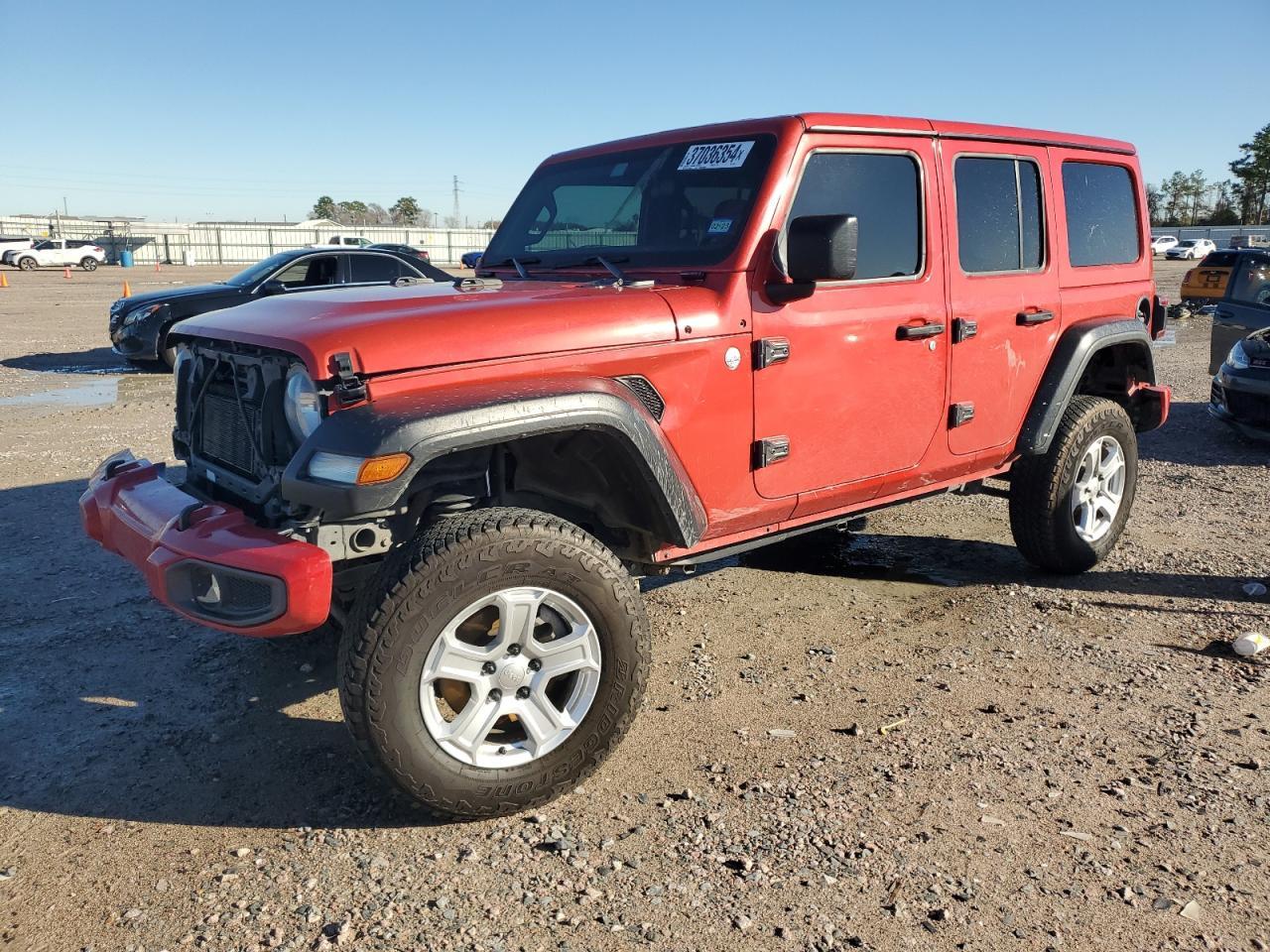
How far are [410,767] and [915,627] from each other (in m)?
2.66

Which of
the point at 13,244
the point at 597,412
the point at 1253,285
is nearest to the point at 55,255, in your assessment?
the point at 13,244

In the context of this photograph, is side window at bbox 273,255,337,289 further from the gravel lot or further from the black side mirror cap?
the black side mirror cap

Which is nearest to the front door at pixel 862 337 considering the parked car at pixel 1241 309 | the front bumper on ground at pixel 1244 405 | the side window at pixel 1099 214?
the side window at pixel 1099 214

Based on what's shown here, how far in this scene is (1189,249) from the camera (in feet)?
170

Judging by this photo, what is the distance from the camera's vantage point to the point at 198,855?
9.61ft

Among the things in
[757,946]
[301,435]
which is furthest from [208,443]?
[757,946]

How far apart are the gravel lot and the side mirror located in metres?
1.66

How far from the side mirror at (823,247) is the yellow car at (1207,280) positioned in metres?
19.8

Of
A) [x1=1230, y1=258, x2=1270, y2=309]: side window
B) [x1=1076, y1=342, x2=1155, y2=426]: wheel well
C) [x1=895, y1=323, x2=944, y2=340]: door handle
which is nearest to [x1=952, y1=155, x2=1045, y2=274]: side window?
[x1=895, y1=323, x2=944, y2=340]: door handle

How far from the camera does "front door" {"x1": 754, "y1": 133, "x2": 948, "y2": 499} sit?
3.75 m

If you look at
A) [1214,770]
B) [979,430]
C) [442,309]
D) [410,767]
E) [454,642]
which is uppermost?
[442,309]

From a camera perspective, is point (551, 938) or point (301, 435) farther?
point (301, 435)

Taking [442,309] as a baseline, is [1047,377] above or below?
below

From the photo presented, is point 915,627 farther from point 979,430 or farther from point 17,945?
point 17,945
